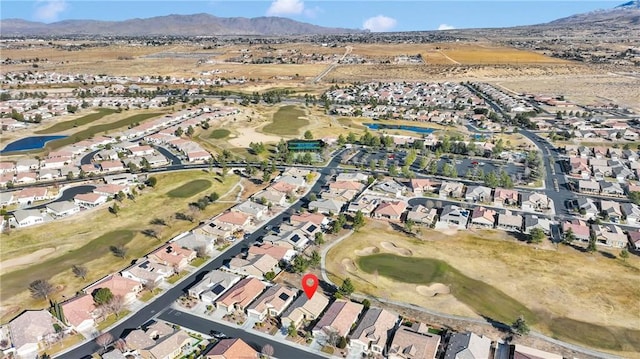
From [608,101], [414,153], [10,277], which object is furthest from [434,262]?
[608,101]

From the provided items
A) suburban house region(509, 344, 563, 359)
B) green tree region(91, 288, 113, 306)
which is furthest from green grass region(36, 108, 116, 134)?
suburban house region(509, 344, 563, 359)

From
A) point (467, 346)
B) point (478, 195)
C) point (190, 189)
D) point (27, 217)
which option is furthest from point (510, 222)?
point (27, 217)

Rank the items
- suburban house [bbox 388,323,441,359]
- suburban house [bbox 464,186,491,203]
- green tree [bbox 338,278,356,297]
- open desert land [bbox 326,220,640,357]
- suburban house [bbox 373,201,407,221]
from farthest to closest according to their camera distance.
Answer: suburban house [bbox 464,186,491,203]
suburban house [bbox 373,201,407,221]
green tree [bbox 338,278,356,297]
open desert land [bbox 326,220,640,357]
suburban house [bbox 388,323,441,359]

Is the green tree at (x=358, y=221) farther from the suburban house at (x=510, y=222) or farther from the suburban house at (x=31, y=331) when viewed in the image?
the suburban house at (x=31, y=331)

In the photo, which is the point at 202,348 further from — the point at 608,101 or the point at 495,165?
the point at 608,101

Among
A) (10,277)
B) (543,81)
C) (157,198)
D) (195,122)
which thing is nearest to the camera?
(10,277)

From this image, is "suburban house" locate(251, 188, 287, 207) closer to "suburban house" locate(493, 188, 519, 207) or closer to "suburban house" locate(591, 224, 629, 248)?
"suburban house" locate(493, 188, 519, 207)

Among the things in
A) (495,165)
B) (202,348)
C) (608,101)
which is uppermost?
(608,101)
